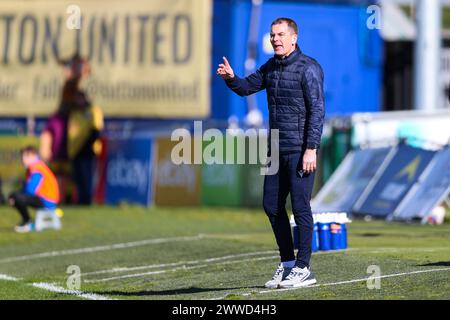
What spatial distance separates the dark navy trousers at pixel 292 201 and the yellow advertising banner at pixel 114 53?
1881 cm

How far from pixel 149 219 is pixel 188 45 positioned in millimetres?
7719

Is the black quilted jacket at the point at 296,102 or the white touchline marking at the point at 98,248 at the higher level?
the black quilted jacket at the point at 296,102

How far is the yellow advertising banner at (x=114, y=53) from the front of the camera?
29.5m

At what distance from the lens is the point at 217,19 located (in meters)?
30.1

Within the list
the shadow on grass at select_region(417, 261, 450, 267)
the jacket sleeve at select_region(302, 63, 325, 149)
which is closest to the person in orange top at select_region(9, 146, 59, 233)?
the shadow on grass at select_region(417, 261, 450, 267)

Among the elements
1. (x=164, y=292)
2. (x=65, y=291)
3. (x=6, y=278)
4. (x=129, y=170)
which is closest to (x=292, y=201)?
(x=164, y=292)

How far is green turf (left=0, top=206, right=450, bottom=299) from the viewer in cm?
1060

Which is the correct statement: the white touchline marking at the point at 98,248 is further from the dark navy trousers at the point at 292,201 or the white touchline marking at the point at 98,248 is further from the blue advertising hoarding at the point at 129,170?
the blue advertising hoarding at the point at 129,170

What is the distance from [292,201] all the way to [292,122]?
2.26 ft

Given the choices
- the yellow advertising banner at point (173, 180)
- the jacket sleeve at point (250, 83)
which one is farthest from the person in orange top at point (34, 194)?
the jacket sleeve at point (250, 83)

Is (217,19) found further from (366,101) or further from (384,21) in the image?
(384,21)

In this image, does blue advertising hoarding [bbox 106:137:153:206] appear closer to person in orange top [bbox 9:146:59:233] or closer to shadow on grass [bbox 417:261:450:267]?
person in orange top [bbox 9:146:59:233]

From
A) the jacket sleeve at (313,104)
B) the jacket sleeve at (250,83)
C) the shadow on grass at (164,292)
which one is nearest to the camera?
the jacket sleeve at (313,104)
